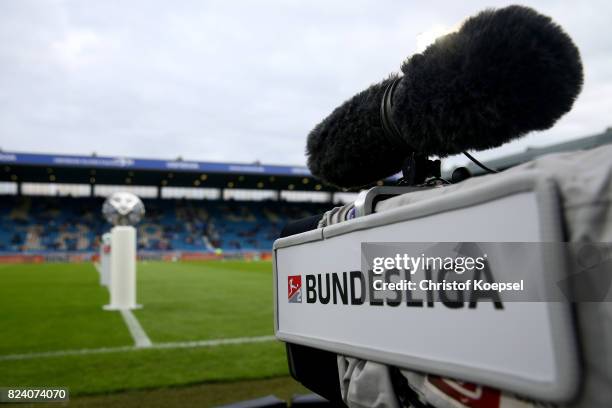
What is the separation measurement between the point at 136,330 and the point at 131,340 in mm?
606

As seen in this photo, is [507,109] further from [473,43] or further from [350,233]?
[350,233]

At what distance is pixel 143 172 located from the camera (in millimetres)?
33625

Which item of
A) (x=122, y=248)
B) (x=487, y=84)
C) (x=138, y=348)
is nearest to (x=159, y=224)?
(x=122, y=248)

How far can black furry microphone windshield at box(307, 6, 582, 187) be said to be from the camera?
648mm

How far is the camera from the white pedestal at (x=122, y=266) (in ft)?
Result: 23.0

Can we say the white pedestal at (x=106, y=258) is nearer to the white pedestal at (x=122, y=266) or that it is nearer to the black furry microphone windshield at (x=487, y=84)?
the white pedestal at (x=122, y=266)

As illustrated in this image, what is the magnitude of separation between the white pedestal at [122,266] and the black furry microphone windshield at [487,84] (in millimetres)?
6731

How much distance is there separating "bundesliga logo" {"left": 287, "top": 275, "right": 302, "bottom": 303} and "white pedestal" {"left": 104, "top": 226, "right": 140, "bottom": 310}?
6410mm

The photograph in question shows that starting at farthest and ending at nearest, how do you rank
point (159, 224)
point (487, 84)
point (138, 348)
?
1. point (159, 224)
2. point (138, 348)
3. point (487, 84)

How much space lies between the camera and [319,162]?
1083 millimetres

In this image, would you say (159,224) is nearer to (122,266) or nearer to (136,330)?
(122,266)

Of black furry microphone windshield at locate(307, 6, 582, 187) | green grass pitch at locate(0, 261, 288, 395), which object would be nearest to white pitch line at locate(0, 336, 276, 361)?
green grass pitch at locate(0, 261, 288, 395)

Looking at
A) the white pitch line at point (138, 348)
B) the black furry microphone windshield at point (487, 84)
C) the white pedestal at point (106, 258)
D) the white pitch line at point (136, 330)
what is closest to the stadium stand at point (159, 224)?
the white pedestal at point (106, 258)

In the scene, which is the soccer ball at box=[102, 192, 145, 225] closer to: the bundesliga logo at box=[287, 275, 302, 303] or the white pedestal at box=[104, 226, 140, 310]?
the white pedestal at box=[104, 226, 140, 310]
